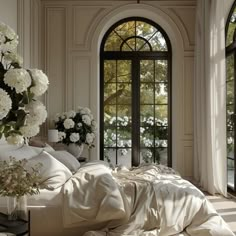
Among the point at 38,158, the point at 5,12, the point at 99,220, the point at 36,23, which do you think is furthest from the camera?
the point at 36,23

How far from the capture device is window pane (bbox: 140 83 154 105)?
A: 6.84m

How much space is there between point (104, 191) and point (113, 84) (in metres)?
4.20

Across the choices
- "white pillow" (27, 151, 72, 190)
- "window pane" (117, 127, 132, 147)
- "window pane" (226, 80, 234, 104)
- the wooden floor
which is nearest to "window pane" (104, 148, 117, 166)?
"window pane" (117, 127, 132, 147)

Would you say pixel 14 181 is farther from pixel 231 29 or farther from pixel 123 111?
pixel 123 111

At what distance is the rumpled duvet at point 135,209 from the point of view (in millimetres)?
2770

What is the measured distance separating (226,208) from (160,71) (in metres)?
3.10

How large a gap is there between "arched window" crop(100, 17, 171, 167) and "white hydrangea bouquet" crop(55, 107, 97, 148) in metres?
0.72

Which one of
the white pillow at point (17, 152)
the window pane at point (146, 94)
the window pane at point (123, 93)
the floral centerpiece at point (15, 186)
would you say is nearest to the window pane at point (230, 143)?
the window pane at point (146, 94)

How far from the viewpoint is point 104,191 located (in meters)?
2.82

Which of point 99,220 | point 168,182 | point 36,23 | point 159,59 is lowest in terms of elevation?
point 99,220

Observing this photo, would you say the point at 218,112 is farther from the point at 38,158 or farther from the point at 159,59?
the point at 38,158

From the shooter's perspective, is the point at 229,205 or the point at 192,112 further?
the point at 192,112

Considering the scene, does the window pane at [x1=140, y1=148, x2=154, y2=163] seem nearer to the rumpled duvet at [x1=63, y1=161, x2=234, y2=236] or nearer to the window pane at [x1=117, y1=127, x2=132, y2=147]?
the window pane at [x1=117, y1=127, x2=132, y2=147]

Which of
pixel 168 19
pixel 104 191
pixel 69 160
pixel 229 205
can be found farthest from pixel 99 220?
pixel 168 19
